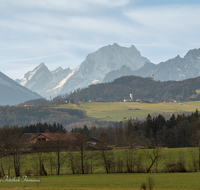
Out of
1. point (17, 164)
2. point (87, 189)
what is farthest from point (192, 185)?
point (17, 164)

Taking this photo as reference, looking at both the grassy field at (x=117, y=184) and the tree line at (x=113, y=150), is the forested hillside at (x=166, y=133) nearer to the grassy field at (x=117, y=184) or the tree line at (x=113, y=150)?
the tree line at (x=113, y=150)

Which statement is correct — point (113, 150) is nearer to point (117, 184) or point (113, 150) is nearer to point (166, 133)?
point (166, 133)

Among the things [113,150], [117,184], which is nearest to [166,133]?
[113,150]

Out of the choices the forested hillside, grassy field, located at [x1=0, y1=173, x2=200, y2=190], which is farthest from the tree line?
grassy field, located at [x1=0, y1=173, x2=200, y2=190]

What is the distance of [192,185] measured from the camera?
4256 cm

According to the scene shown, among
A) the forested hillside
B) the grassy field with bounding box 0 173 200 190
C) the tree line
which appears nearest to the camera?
the grassy field with bounding box 0 173 200 190

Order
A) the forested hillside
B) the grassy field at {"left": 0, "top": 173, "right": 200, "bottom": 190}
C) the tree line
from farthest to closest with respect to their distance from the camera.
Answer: the forested hillside, the tree line, the grassy field at {"left": 0, "top": 173, "right": 200, "bottom": 190}

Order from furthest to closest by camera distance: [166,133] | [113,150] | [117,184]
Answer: [166,133]
[113,150]
[117,184]

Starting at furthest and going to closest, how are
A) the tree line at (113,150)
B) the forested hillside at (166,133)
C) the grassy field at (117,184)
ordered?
1. the forested hillside at (166,133)
2. the tree line at (113,150)
3. the grassy field at (117,184)

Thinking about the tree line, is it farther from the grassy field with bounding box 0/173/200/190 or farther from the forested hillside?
the grassy field with bounding box 0/173/200/190

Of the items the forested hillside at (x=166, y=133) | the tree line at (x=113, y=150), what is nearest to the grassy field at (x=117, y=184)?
the tree line at (x=113, y=150)

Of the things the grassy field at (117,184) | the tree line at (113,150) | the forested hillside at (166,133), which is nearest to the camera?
the grassy field at (117,184)

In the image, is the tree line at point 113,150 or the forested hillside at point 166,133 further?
the forested hillside at point 166,133

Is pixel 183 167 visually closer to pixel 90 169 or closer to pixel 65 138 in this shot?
pixel 90 169
